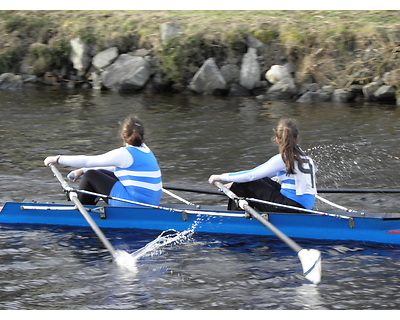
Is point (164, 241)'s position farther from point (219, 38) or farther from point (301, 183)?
point (219, 38)

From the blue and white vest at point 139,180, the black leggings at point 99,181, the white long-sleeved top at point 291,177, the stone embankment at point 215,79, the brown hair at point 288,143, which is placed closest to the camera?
the brown hair at point 288,143

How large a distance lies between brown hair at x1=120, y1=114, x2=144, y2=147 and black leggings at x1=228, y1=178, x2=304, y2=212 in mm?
1370

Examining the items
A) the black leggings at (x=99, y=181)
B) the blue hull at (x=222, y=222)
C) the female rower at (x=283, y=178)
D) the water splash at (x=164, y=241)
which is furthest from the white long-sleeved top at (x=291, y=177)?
the black leggings at (x=99, y=181)

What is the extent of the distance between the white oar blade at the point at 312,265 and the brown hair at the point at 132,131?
2.63 metres

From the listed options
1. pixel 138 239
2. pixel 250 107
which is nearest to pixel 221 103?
pixel 250 107

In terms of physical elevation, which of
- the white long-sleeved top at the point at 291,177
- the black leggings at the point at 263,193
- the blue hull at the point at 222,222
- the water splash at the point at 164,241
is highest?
the white long-sleeved top at the point at 291,177

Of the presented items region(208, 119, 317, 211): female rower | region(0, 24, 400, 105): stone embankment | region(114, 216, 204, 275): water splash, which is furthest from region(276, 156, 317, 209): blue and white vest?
region(0, 24, 400, 105): stone embankment

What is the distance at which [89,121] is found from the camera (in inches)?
671

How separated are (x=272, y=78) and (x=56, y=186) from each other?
31.9ft

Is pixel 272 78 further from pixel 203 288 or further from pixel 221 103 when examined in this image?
pixel 203 288

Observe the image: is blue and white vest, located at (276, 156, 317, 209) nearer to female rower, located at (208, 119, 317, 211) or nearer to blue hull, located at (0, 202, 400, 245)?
female rower, located at (208, 119, 317, 211)

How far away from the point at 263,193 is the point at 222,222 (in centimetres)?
64

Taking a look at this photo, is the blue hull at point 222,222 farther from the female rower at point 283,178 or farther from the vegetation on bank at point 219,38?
the vegetation on bank at point 219,38

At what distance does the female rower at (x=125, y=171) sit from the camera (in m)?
8.76
